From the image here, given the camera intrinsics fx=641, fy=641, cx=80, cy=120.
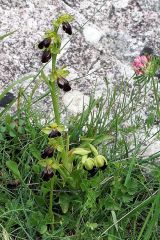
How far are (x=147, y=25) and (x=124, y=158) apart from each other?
0.76 metres

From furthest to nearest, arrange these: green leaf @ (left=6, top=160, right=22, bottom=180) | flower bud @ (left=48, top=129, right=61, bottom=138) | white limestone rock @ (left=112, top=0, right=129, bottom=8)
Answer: white limestone rock @ (left=112, top=0, right=129, bottom=8)
green leaf @ (left=6, top=160, right=22, bottom=180)
flower bud @ (left=48, top=129, right=61, bottom=138)

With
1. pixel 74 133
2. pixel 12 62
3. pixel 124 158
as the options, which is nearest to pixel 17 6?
pixel 12 62

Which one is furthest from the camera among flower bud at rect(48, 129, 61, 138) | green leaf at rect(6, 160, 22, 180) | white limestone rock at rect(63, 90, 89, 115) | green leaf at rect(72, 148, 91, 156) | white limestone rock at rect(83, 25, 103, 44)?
white limestone rock at rect(83, 25, 103, 44)

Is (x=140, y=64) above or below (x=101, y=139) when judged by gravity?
above

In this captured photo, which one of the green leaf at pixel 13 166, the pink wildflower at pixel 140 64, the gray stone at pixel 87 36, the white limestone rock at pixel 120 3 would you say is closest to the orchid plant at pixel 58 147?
the green leaf at pixel 13 166

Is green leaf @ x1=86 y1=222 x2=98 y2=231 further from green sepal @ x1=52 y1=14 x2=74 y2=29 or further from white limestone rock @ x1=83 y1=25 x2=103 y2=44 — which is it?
white limestone rock @ x1=83 y1=25 x2=103 y2=44

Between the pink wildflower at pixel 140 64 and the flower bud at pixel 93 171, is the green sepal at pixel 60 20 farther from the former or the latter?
the flower bud at pixel 93 171

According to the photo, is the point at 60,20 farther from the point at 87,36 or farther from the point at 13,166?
the point at 87,36

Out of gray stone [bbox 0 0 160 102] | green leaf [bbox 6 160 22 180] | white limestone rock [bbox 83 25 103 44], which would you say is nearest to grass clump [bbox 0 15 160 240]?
green leaf [bbox 6 160 22 180]

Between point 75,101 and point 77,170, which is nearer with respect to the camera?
point 77,170

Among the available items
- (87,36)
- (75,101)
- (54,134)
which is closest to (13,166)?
(54,134)

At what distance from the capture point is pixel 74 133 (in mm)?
2480

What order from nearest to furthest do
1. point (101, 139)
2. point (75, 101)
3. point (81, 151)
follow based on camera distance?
point (81, 151), point (101, 139), point (75, 101)

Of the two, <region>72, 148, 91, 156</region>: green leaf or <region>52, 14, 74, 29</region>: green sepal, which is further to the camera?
<region>72, 148, 91, 156</region>: green leaf
